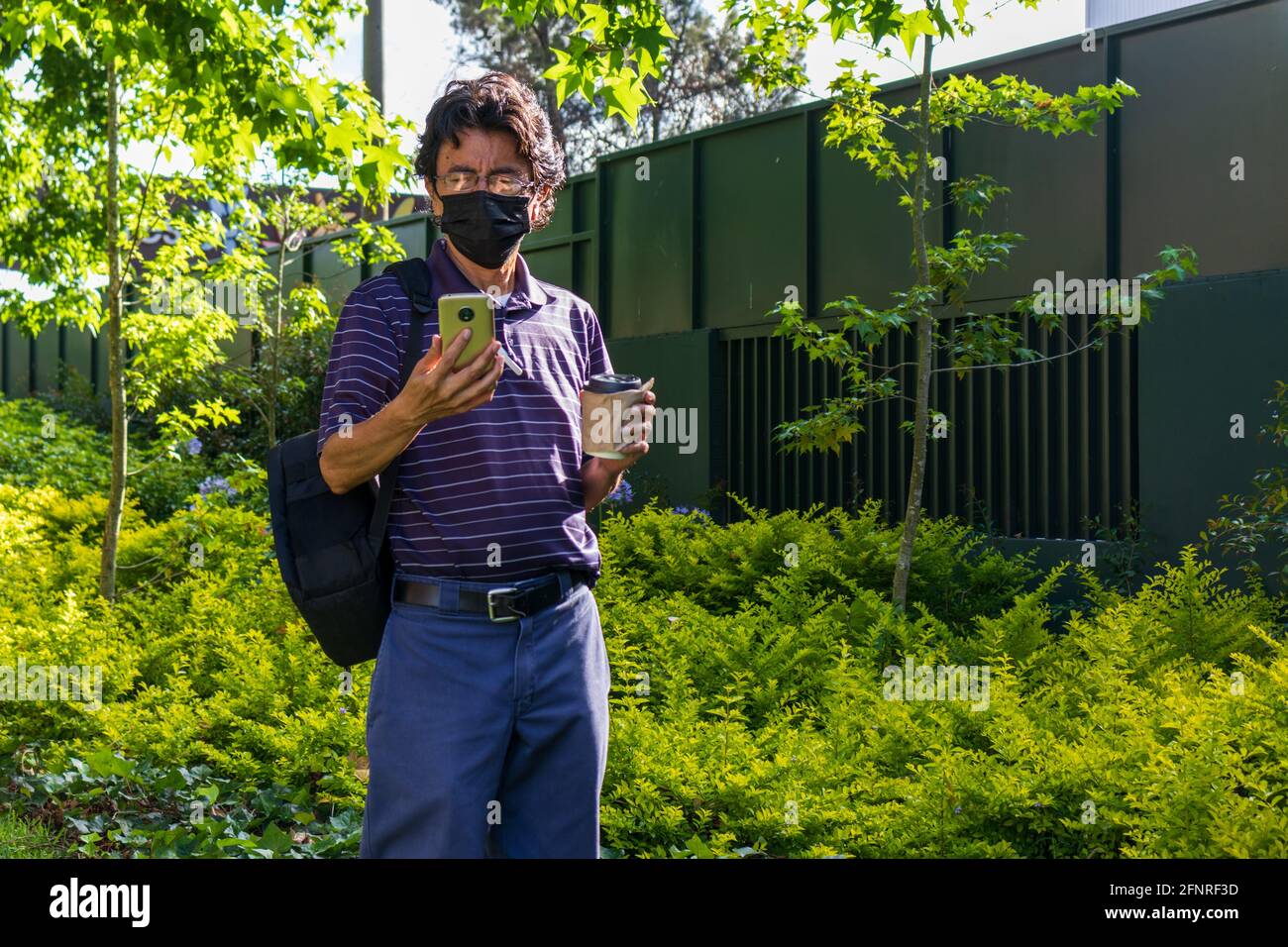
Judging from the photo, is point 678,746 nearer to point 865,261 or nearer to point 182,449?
point 865,261

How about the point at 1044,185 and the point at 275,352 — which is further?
the point at 275,352

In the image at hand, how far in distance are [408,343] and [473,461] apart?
0.28 meters

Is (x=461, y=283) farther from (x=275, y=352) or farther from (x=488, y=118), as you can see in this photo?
(x=275, y=352)

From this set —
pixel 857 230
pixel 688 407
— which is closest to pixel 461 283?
pixel 857 230

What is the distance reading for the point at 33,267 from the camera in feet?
29.9

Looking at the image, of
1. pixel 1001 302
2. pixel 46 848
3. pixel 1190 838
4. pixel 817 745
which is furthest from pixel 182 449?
pixel 1190 838

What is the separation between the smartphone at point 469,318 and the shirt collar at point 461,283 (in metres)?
0.36

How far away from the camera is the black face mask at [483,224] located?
106 inches

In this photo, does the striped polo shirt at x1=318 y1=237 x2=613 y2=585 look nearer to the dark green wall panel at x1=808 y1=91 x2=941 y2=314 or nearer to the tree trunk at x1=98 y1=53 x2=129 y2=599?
the tree trunk at x1=98 y1=53 x2=129 y2=599

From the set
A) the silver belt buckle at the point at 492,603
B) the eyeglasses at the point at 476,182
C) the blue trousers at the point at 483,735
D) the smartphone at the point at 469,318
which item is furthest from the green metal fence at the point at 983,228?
the smartphone at the point at 469,318

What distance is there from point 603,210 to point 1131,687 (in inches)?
356

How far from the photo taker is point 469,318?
2.32 meters

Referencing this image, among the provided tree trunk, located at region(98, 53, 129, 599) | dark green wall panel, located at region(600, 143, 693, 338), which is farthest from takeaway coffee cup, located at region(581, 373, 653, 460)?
dark green wall panel, located at region(600, 143, 693, 338)

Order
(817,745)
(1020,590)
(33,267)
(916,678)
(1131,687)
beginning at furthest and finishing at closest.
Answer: (33,267)
(1020,590)
(916,678)
(1131,687)
(817,745)
